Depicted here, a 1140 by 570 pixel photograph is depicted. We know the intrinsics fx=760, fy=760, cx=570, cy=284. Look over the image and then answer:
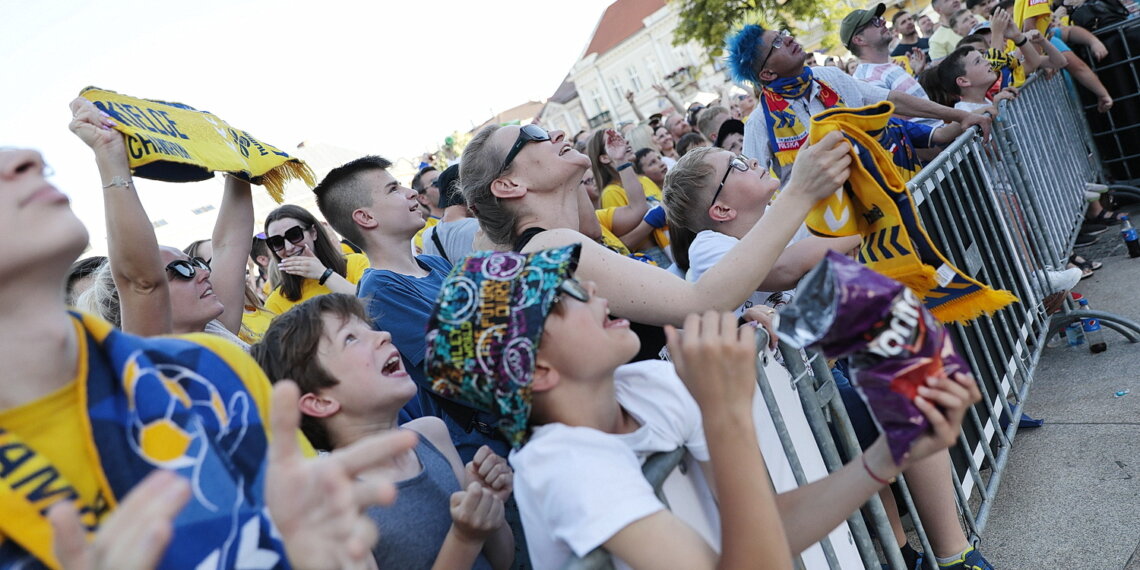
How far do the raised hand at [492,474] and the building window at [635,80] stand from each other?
63.4 meters

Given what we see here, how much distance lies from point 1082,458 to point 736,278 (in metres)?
2.43

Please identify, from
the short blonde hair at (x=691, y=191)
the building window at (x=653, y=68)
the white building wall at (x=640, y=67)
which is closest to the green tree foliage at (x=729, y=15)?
the white building wall at (x=640, y=67)

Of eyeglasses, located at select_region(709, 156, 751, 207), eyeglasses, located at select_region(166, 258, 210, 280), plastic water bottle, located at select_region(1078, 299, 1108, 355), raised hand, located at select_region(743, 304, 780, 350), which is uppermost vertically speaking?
eyeglasses, located at select_region(166, 258, 210, 280)

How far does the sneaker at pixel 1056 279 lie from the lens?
15.3ft

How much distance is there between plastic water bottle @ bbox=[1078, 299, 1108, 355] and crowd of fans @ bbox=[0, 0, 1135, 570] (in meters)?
2.42

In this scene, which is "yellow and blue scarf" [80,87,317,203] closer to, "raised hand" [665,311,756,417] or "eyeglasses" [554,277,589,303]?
"eyeglasses" [554,277,589,303]

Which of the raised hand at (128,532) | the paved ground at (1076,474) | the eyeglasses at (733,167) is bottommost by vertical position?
the paved ground at (1076,474)

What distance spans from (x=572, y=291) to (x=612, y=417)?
1.04ft

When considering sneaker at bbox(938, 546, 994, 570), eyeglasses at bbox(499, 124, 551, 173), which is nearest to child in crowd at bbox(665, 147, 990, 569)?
sneaker at bbox(938, 546, 994, 570)

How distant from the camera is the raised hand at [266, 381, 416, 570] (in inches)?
41.2

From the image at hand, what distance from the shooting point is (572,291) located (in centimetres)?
170

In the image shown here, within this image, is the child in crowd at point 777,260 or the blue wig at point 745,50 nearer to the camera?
the child in crowd at point 777,260

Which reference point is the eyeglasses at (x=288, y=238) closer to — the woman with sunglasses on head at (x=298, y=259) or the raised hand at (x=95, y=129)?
the woman with sunglasses on head at (x=298, y=259)

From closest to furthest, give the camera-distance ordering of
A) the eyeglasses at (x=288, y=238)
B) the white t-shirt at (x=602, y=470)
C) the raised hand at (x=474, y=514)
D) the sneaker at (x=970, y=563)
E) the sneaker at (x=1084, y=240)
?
the white t-shirt at (x=602, y=470)
the raised hand at (x=474, y=514)
the sneaker at (x=970, y=563)
the eyeglasses at (x=288, y=238)
the sneaker at (x=1084, y=240)
